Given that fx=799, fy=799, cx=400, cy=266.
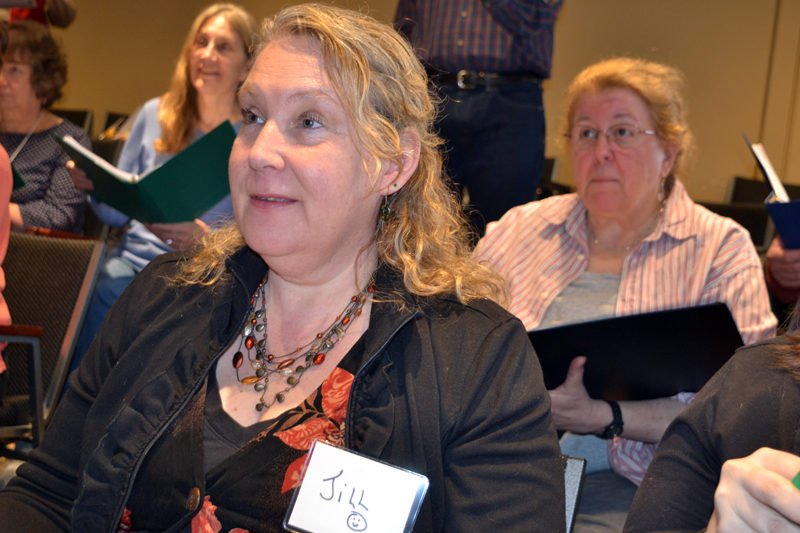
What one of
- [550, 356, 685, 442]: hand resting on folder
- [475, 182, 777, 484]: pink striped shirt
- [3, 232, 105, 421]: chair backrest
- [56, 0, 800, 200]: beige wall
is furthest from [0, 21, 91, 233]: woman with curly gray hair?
[56, 0, 800, 200]: beige wall

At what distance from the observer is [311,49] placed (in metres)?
1.39

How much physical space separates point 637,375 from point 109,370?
1163 mm

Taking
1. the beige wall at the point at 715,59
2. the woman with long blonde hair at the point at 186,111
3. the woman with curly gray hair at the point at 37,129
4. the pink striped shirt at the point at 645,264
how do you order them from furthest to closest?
the beige wall at the point at 715,59 → the woman with curly gray hair at the point at 37,129 → the woman with long blonde hair at the point at 186,111 → the pink striped shirt at the point at 645,264

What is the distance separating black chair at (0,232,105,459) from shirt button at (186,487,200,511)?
3.58 feet

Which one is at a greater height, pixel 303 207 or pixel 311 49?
pixel 311 49

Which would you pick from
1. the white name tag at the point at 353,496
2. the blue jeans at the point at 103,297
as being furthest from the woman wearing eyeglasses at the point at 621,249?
the blue jeans at the point at 103,297

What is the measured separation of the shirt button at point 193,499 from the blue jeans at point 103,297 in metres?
1.61

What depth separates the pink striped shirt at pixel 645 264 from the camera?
78.8 inches

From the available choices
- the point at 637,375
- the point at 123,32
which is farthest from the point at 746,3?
the point at 123,32

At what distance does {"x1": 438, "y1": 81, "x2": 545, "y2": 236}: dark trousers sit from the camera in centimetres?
287

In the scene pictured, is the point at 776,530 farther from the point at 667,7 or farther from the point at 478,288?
the point at 667,7

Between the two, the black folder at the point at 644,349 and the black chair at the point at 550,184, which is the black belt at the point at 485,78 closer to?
the black folder at the point at 644,349

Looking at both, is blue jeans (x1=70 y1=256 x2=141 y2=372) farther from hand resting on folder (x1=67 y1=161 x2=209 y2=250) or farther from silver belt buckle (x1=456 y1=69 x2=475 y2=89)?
silver belt buckle (x1=456 y1=69 x2=475 y2=89)

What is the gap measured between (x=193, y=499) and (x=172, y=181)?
122cm
